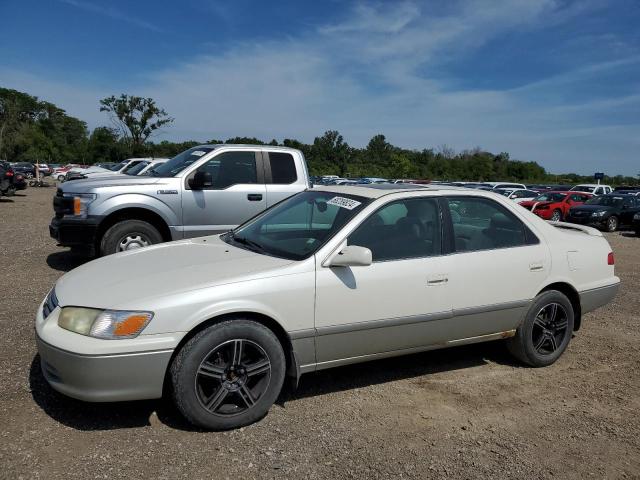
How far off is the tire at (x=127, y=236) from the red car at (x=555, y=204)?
1780 centimetres

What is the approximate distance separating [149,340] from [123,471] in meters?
0.69

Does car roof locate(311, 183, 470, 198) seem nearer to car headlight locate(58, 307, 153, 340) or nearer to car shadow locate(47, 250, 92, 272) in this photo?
car headlight locate(58, 307, 153, 340)

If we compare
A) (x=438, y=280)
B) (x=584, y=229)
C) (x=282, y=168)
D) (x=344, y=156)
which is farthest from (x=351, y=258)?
(x=344, y=156)

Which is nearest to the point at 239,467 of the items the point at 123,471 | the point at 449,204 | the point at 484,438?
the point at 123,471

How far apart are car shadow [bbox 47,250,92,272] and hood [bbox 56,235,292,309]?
4438 mm

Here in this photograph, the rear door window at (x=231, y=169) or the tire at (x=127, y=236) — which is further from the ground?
the rear door window at (x=231, y=169)

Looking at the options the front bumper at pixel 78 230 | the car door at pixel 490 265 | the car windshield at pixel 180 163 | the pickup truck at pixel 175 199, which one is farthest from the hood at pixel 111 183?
the car door at pixel 490 265

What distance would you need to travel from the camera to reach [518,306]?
4.32m

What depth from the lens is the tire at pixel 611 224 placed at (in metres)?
19.6

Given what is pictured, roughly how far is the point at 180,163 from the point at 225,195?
3.06 feet

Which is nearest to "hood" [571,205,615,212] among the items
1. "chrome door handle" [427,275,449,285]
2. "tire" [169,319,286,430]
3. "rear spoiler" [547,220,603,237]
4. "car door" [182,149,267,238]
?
"rear spoiler" [547,220,603,237]

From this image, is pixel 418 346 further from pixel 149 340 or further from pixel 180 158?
pixel 180 158

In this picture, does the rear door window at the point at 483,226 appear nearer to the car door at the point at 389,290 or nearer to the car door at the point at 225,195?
the car door at the point at 389,290

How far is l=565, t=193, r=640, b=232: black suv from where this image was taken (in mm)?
19553
